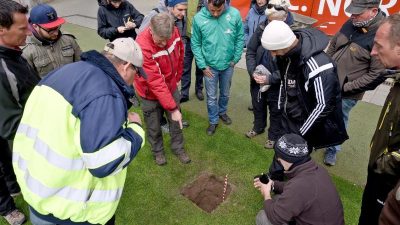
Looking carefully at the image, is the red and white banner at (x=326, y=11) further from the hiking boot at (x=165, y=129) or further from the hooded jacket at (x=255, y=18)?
the hiking boot at (x=165, y=129)

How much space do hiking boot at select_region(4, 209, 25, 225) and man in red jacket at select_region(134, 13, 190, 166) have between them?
1.68 m

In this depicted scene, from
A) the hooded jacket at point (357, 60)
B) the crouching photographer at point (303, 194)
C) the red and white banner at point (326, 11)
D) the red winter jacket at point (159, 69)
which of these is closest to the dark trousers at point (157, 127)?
the red winter jacket at point (159, 69)

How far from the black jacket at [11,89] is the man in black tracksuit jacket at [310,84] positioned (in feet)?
7.26

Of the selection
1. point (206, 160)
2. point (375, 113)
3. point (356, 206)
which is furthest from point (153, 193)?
point (375, 113)

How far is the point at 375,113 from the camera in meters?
5.52

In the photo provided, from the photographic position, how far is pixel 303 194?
2.50 metres

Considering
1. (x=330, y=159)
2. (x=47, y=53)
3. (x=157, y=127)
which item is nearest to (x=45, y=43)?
(x=47, y=53)

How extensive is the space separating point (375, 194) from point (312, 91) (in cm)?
103

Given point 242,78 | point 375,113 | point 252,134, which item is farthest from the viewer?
point 242,78

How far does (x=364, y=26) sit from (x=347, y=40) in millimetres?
241

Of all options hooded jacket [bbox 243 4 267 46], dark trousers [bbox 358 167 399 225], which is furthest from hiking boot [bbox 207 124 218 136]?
dark trousers [bbox 358 167 399 225]

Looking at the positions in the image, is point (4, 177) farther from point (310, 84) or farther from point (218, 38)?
point (310, 84)

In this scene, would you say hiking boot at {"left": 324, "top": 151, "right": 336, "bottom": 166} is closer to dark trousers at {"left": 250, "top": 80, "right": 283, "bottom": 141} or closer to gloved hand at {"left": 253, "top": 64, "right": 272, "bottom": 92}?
dark trousers at {"left": 250, "top": 80, "right": 283, "bottom": 141}

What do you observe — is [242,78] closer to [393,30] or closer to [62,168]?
[393,30]
